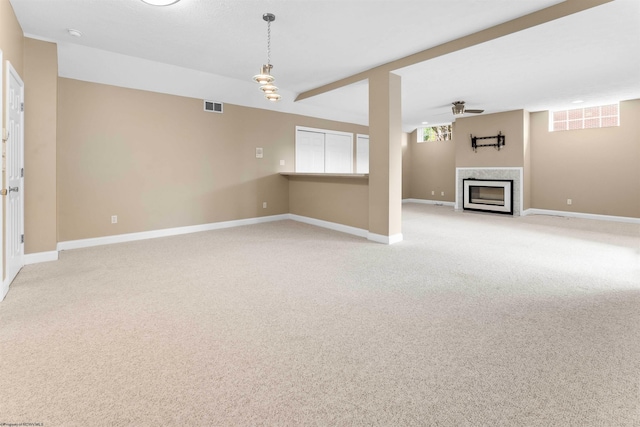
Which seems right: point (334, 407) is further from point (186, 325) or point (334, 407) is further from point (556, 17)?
point (556, 17)

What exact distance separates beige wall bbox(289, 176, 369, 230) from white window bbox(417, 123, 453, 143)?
6001 millimetres

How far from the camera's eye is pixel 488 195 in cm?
891

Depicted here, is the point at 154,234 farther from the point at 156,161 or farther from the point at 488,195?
the point at 488,195

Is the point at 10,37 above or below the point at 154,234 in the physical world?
above

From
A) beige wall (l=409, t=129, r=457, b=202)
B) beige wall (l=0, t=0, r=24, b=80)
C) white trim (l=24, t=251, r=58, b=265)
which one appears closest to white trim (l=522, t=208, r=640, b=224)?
beige wall (l=409, t=129, r=457, b=202)

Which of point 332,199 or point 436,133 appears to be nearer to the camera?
point 332,199

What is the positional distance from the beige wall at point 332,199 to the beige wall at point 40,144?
4.37m

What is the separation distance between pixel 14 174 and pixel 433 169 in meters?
10.6

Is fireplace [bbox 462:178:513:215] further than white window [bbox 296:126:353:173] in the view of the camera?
Yes

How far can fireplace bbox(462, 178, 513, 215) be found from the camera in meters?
8.46

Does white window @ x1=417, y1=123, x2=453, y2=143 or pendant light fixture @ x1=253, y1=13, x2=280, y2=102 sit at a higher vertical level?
white window @ x1=417, y1=123, x2=453, y2=143

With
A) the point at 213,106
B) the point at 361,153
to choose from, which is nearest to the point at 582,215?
the point at 361,153

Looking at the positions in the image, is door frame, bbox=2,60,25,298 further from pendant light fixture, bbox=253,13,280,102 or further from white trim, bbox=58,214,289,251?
pendant light fixture, bbox=253,13,280,102

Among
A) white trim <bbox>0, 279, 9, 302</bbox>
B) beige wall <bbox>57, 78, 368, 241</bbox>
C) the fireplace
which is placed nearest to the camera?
white trim <bbox>0, 279, 9, 302</bbox>
